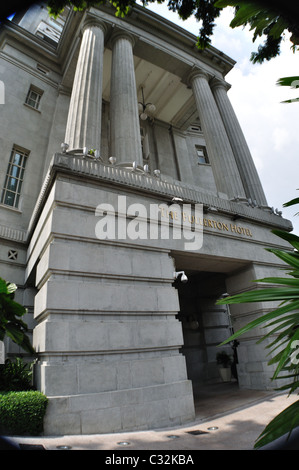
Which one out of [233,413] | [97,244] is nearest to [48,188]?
[97,244]

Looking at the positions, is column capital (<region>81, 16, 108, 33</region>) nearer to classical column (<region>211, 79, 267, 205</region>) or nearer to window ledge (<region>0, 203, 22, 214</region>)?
classical column (<region>211, 79, 267, 205</region>)

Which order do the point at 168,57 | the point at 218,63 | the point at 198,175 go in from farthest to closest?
the point at 198,175
the point at 218,63
the point at 168,57

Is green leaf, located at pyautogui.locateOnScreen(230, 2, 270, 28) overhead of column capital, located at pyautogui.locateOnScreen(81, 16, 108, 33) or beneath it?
beneath

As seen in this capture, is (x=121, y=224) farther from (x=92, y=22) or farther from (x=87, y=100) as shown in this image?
(x=92, y=22)

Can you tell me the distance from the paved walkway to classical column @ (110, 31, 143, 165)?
8600mm

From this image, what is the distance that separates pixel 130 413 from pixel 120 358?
1182 mm

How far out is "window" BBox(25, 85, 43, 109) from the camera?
16.9 metres

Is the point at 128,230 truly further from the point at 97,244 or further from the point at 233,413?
the point at 233,413

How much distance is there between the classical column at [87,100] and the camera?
10266 millimetres

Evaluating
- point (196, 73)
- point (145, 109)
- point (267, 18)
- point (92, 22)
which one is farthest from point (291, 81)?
point (145, 109)

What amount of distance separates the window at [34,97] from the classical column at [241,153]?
460 inches

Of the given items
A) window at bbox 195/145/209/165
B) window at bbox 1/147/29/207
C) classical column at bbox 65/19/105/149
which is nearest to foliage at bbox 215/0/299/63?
classical column at bbox 65/19/105/149

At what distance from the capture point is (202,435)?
556cm

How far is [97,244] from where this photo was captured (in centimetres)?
766
